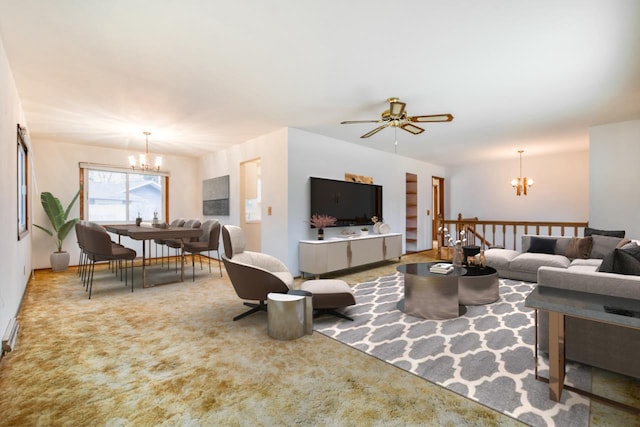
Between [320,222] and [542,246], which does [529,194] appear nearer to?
[542,246]

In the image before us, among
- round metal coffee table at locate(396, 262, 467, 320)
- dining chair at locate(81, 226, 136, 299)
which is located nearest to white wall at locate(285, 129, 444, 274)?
round metal coffee table at locate(396, 262, 467, 320)

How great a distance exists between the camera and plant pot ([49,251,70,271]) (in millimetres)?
5496

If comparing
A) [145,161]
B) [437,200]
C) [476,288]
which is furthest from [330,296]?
[437,200]

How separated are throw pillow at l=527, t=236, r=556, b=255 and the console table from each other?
3463 millimetres

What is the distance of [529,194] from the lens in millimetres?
7711

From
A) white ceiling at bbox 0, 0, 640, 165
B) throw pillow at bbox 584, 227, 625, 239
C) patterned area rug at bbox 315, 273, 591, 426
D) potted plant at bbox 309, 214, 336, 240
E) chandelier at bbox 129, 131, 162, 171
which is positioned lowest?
patterned area rug at bbox 315, 273, 591, 426

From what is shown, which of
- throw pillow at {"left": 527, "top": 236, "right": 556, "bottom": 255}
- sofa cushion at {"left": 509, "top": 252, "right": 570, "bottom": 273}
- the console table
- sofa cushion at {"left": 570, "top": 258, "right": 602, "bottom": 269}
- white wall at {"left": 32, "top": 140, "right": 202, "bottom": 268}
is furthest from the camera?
white wall at {"left": 32, "top": 140, "right": 202, "bottom": 268}

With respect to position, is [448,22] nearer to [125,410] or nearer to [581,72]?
[581,72]

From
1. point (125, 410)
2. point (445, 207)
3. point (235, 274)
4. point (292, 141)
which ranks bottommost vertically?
point (125, 410)

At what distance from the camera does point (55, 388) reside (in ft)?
6.25

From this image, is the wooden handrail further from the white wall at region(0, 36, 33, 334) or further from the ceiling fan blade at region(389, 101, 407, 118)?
the white wall at region(0, 36, 33, 334)

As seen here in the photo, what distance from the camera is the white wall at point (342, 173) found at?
197 inches

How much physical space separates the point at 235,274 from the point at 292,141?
2672mm

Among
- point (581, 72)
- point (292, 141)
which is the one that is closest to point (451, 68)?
point (581, 72)
